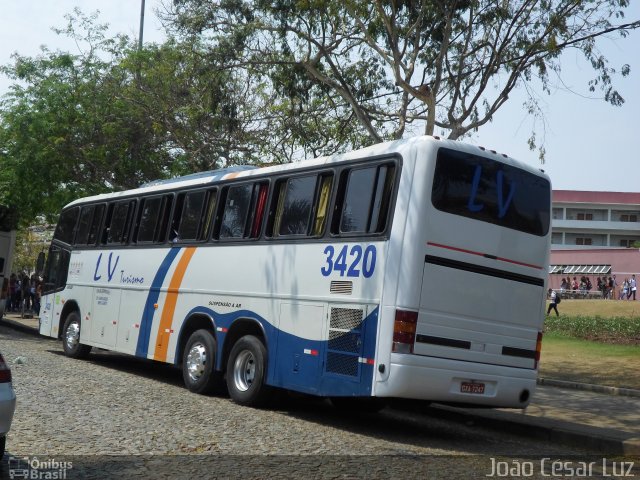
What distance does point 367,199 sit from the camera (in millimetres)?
10953

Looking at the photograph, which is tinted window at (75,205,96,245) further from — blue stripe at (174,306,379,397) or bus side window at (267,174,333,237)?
bus side window at (267,174,333,237)

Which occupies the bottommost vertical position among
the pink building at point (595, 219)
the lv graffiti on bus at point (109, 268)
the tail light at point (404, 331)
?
the tail light at point (404, 331)

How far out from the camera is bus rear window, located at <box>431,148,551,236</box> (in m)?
10.5

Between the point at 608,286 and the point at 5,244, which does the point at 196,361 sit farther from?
the point at 608,286

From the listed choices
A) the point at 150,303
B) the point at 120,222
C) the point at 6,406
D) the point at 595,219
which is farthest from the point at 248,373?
the point at 595,219

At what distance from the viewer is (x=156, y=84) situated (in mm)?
26797

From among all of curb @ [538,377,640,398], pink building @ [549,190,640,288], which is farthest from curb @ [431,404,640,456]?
pink building @ [549,190,640,288]

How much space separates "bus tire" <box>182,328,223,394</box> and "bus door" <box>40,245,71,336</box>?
6.13 metres

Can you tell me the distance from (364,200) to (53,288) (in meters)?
10.8

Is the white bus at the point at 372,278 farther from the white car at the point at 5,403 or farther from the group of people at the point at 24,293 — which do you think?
the group of people at the point at 24,293

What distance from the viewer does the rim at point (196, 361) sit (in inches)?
535

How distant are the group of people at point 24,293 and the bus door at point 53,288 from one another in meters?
16.7

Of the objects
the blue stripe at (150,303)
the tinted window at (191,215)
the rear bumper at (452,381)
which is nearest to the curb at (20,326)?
the blue stripe at (150,303)

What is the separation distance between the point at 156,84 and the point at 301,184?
15.7 metres
